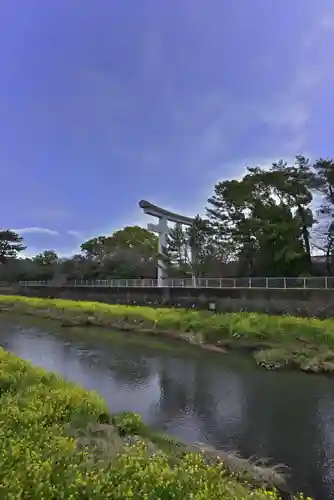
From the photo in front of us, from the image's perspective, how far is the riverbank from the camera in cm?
1205

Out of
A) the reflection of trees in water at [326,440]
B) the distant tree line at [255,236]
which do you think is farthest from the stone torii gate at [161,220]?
the reflection of trees in water at [326,440]

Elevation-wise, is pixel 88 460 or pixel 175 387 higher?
pixel 88 460

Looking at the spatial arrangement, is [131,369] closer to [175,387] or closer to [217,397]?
[175,387]

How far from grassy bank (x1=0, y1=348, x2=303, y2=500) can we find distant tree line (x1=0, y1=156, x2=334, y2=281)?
18952mm

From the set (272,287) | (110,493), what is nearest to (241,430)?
(110,493)

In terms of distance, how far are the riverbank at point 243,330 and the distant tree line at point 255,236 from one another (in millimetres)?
7277

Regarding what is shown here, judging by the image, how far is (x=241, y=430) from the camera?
6.76 meters

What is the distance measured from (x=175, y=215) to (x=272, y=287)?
11422 mm

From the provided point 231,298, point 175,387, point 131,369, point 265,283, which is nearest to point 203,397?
point 175,387

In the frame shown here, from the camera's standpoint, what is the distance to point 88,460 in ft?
11.3

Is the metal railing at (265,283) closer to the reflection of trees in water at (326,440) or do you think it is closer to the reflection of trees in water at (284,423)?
the reflection of trees in water at (284,423)

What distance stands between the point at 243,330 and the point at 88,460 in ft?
39.9

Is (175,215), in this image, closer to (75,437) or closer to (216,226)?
(216,226)

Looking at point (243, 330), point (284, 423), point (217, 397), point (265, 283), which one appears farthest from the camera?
point (265, 283)
